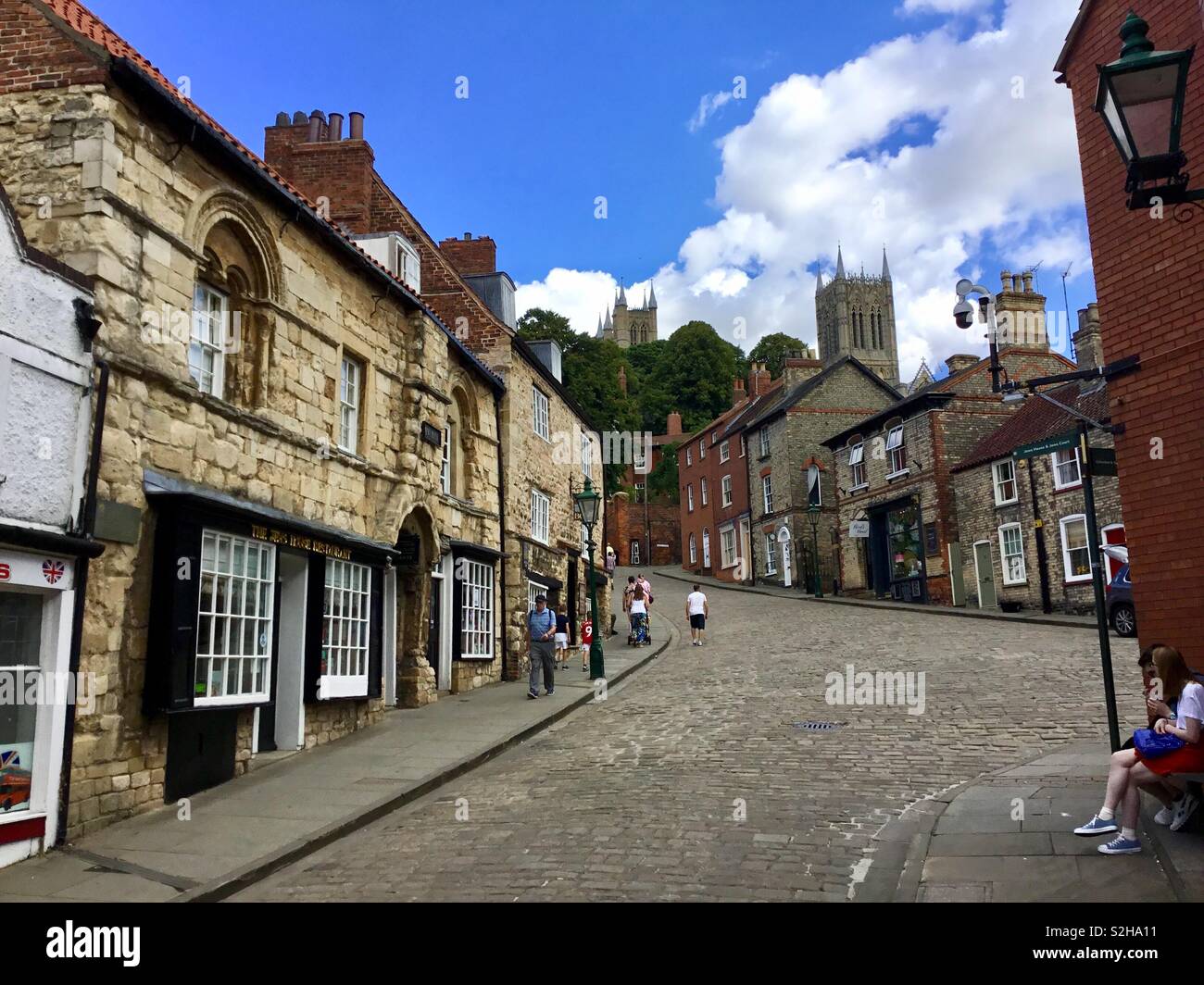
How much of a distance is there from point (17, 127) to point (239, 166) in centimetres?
226

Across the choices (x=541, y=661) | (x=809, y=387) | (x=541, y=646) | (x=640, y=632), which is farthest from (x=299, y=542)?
(x=809, y=387)

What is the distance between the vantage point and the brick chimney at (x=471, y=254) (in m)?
24.9

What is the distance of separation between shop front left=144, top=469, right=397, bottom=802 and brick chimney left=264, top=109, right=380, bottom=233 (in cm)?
830

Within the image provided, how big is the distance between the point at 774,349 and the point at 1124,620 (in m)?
68.5

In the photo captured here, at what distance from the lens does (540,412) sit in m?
23.2

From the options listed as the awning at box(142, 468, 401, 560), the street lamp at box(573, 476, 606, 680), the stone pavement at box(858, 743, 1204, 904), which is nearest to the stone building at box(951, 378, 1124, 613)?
the street lamp at box(573, 476, 606, 680)

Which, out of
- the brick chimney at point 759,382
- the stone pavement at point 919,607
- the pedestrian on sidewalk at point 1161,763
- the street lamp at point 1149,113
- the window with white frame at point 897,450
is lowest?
the pedestrian on sidewalk at point 1161,763

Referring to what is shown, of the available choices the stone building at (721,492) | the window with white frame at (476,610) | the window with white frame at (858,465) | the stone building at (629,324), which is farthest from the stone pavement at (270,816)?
the stone building at (629,324)

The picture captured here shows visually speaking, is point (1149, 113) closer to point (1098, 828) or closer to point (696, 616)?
point (1098, 828)

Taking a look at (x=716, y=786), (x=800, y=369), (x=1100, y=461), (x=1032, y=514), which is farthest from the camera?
(x=800, y=369)

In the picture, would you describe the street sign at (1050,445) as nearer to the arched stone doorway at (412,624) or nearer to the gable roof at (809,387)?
the arched stone doorway at (412,624)

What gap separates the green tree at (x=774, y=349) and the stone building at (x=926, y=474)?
1916 inches
